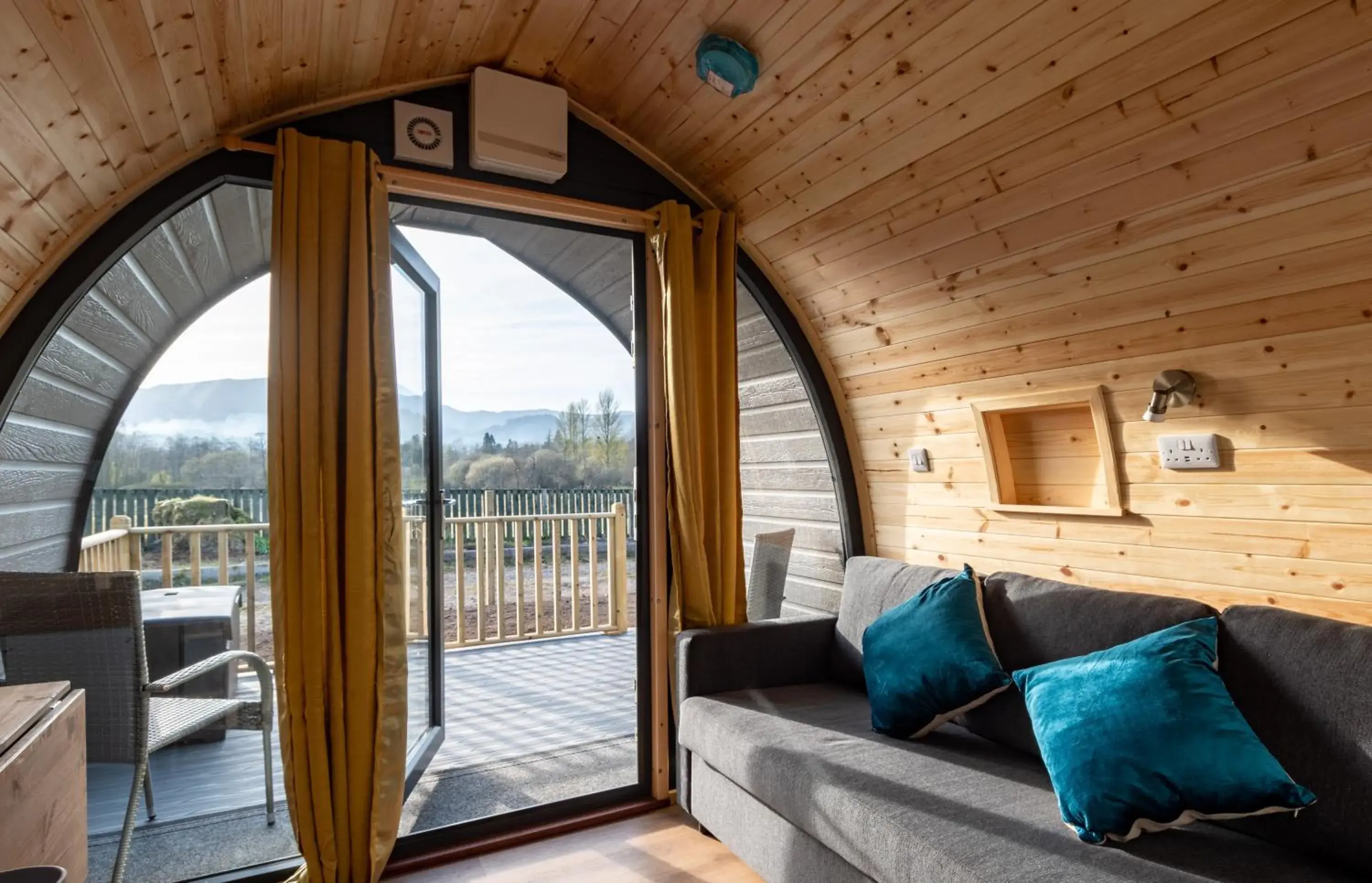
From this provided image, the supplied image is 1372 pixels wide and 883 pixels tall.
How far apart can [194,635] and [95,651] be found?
69 centimetres

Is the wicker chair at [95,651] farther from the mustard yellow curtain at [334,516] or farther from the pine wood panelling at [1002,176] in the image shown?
the pine wood panelling at [1002,176]

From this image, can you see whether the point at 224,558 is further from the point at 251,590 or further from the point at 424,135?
the point at 424,135

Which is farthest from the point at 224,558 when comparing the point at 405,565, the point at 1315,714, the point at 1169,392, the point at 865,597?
the point at 1315,714

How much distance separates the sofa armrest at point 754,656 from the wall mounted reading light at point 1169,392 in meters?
1.24

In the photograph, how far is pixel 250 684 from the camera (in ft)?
11.0

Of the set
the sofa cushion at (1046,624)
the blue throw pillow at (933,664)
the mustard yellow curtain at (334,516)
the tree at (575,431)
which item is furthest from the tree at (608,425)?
the sofa cushion at (1046,624)

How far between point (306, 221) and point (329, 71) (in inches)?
16.4

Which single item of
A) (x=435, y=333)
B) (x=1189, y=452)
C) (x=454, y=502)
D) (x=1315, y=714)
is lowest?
(x=1315, y=714)

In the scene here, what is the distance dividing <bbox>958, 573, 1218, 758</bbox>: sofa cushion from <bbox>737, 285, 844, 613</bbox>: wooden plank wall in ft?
3.43

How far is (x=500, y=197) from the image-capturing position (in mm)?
2590

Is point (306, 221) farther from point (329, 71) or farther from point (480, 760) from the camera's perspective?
point (480, 760)

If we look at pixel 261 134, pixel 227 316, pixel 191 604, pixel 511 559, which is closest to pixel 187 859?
pixel 191 604

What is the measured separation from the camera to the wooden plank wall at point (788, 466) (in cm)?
327

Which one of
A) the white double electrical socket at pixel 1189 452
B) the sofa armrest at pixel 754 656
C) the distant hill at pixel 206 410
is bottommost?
the sofa armrest at pixel 754 656
